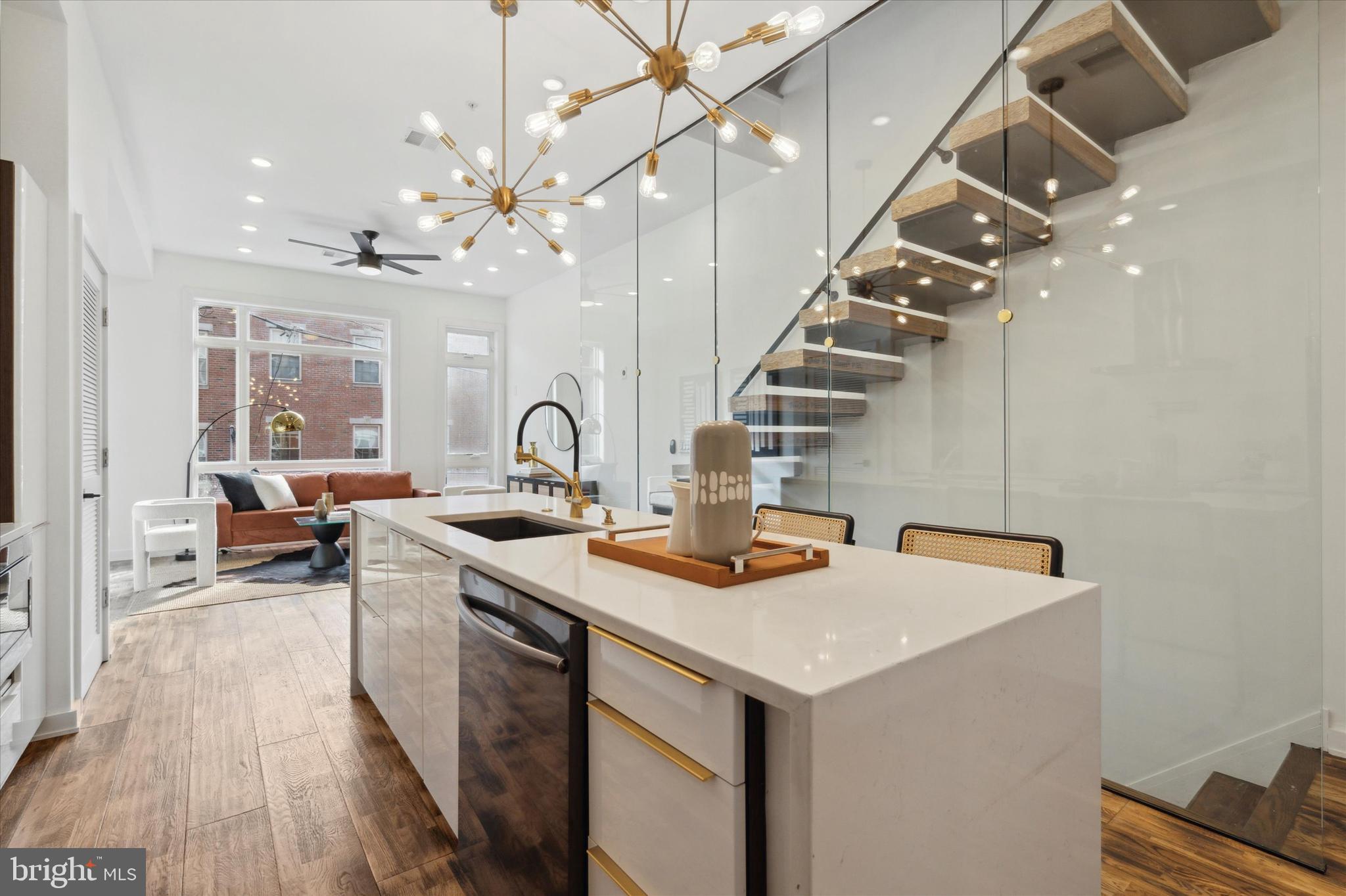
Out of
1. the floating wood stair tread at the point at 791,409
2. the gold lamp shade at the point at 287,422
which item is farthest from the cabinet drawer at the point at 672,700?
the gold lamp shade at the point at 287,422

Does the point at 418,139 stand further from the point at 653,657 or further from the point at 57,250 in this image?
the point at 653,657

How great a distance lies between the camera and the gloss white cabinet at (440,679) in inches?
61.2

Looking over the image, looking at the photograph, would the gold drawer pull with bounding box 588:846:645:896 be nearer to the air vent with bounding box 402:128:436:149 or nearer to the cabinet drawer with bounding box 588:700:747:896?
the cabinet drawer with bounding box 588:700:747:896

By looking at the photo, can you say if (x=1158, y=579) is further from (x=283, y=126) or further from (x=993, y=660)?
(x=283, y=126)

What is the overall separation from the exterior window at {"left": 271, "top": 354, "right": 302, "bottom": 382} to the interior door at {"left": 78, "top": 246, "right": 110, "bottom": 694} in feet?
12.5

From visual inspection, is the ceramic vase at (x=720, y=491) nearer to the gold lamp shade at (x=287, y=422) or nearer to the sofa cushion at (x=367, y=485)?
the gold lamp shade at (x=287, y=422)

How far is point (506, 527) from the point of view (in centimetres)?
237

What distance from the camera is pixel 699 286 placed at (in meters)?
4.02

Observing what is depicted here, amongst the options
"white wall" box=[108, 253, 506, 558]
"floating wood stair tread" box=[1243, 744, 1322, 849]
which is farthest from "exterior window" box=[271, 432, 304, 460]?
"floating wood stair tread" box=[1243, 744, 1322, 849]

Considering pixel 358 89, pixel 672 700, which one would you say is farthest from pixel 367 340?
pixel 672 700

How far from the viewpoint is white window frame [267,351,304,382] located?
698 cm

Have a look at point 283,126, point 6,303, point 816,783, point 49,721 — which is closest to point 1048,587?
point 816,783

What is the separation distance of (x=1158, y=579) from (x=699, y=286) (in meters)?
2.83

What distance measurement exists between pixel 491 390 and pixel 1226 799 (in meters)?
7.85
